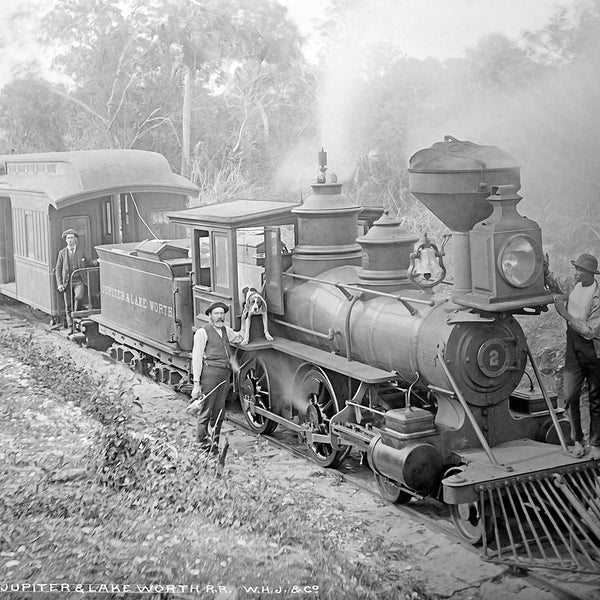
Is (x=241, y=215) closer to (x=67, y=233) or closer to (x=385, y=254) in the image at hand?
(x=385, y=254)

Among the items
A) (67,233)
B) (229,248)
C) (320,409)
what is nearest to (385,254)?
(320,409)

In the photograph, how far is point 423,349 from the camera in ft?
20.2

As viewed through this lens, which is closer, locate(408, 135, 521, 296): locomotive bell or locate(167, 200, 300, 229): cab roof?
locate(408, 135, 521, 296): locomotive bell

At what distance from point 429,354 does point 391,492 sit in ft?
3.84

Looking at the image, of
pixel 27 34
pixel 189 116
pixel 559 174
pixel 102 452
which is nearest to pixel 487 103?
A: pixel 559 174

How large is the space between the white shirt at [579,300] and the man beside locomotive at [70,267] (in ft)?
26.8

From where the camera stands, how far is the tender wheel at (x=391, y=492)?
6.34 meters

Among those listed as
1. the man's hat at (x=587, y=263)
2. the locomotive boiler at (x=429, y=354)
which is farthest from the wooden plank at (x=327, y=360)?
the man's hat at (x=587, y=263)

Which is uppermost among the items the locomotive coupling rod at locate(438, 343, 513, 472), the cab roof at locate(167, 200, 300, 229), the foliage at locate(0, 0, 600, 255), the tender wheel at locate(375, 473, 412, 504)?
the foliage at locate(0, 0, 600, 255)

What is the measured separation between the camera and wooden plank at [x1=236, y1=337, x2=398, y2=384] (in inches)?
255

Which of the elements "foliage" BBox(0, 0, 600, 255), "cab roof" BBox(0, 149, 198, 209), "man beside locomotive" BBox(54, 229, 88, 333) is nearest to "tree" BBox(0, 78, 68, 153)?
"foliage" BBox(0, 0, 600, 255)

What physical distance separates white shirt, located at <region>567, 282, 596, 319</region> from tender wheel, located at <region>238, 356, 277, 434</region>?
3.10 meters

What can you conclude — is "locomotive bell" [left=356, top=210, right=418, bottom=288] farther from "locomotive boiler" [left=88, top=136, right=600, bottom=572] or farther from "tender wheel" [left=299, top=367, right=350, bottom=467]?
"tender wheel" [left=299, top=367, right=350, bottom=467]

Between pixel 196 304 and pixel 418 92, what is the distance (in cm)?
811
